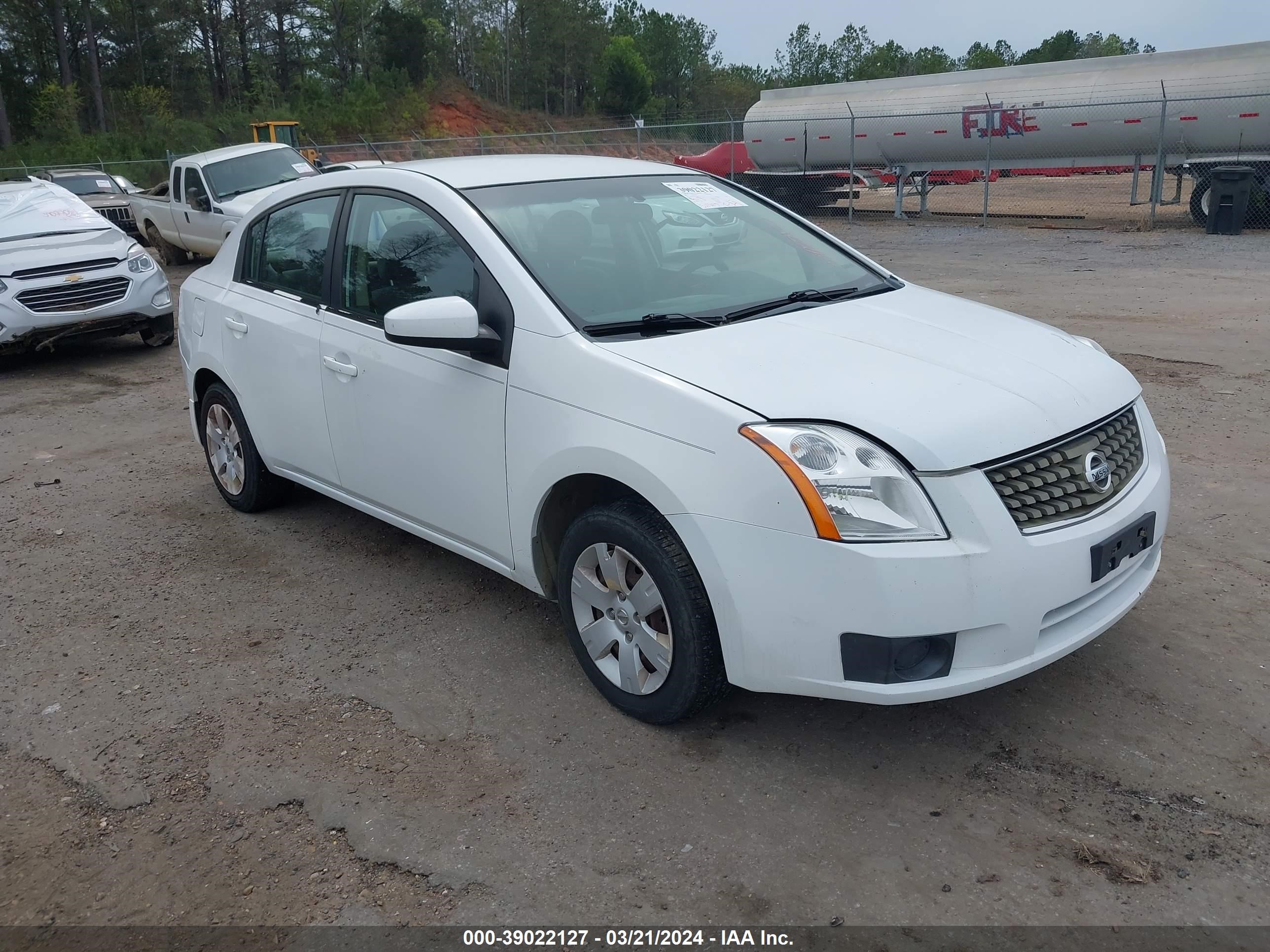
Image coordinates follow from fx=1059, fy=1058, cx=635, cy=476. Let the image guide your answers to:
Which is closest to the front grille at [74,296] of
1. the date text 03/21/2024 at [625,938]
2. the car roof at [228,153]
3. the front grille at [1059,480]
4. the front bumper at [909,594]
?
the car roof at [228,153]

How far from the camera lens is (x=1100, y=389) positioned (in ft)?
10.9

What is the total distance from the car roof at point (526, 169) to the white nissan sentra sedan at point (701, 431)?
0.02 metres

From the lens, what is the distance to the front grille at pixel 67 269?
31.3ft

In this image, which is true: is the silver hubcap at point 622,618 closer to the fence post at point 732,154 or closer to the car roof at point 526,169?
the car roof at point 526,169

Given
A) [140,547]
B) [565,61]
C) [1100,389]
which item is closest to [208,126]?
[565,61]

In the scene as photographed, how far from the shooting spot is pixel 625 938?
256 cm

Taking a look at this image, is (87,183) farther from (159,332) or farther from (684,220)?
Answer: (684,220)

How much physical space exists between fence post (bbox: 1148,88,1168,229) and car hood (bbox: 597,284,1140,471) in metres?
17.0

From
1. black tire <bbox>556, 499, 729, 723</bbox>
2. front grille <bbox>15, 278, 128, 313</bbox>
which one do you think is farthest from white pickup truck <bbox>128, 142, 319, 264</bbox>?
black tire <bbox>556, 499, 729, 723</bbox>

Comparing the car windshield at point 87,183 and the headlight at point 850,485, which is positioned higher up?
the car windshield at point 87,183

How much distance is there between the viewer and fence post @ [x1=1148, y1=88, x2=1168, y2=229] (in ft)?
60.4

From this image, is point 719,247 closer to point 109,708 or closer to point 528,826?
point 528,826

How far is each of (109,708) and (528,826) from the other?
1746mm

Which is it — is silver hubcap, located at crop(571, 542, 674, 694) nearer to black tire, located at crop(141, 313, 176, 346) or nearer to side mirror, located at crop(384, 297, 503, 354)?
side mirror, located at crop(384, 297, 503, 354)
